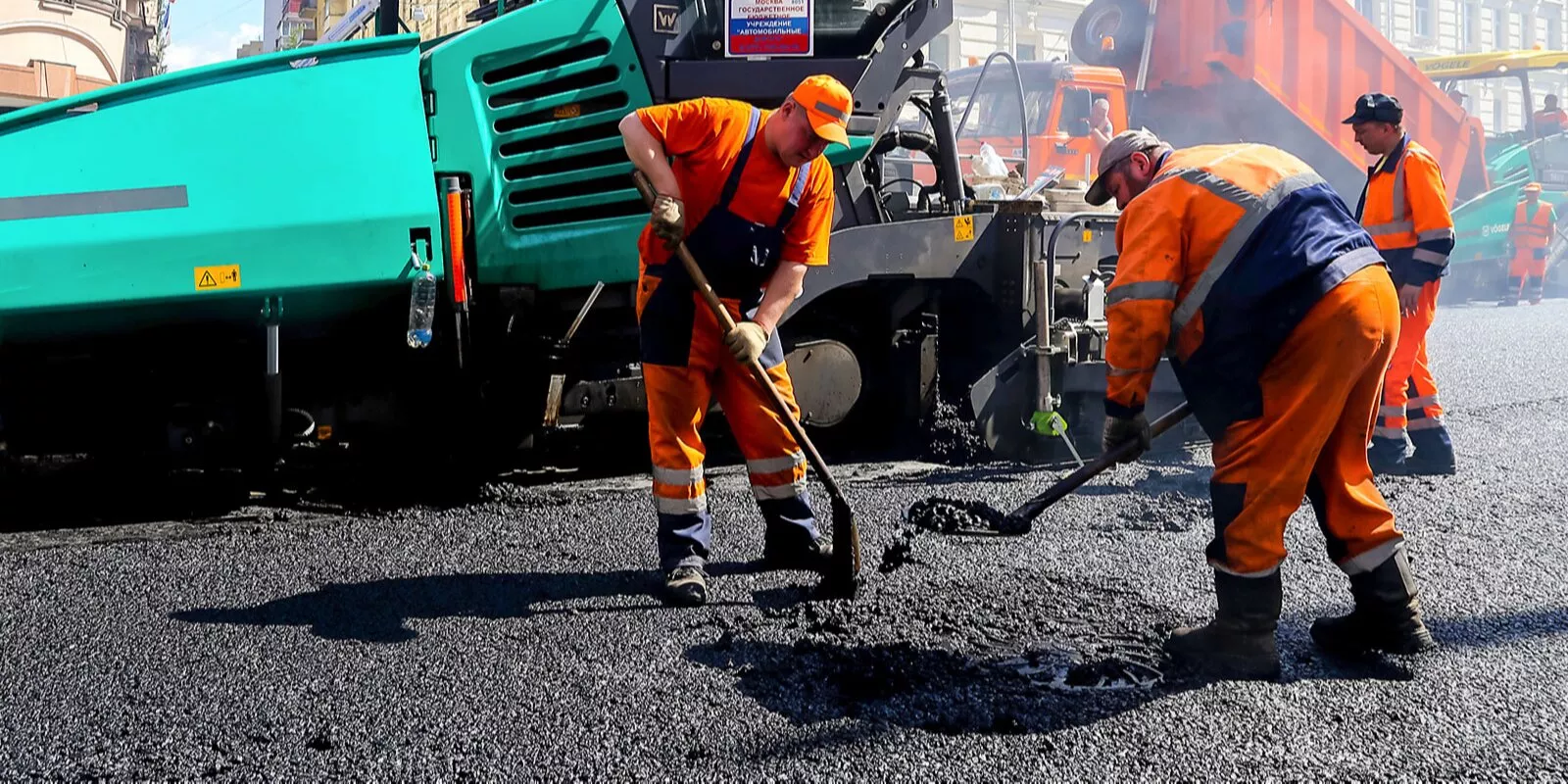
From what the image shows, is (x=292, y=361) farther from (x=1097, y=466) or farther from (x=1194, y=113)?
(x=1194, y=113)

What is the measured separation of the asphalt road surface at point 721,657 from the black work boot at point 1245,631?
0.07 metres

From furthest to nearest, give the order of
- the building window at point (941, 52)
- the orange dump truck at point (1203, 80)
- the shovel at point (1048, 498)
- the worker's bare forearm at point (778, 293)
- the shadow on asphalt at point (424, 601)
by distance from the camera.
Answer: the building window at point (941, 52), the orange dump truck at point (1203, 80), the worker's bare forearm at point (778, 293), the shadow on asphalt at point (424, 601), the shovel at point (1048, 498)

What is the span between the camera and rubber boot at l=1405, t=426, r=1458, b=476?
544cm

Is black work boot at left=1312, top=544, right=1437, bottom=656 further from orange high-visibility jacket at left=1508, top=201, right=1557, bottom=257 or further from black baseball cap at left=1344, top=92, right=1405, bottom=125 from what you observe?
orange high-visibility jacket at left=1508, top=201, right=1557, bottom=257

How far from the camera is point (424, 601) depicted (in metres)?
3.58

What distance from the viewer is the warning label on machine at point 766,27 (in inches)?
184

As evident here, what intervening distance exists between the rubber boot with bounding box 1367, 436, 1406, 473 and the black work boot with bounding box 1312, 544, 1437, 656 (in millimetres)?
2419

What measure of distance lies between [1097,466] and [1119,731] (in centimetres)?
83

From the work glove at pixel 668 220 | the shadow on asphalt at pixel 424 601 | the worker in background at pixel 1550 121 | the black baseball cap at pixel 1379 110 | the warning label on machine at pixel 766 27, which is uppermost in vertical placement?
the worker in background at pixel 1550 121

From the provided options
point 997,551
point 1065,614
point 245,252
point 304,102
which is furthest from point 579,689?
point 304,102

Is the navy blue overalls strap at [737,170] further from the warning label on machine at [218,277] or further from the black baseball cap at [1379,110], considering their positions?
the black baseball cap at [1379,110]

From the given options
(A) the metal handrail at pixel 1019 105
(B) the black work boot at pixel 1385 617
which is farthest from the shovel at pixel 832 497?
(A) the metal handrail at pixel 1019 105

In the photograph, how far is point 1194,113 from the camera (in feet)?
42.6

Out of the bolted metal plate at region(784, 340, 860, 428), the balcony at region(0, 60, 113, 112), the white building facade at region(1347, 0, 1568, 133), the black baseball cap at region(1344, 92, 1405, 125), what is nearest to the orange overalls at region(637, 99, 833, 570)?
the bolted metal plate at region(784, 340, 860, 428)
